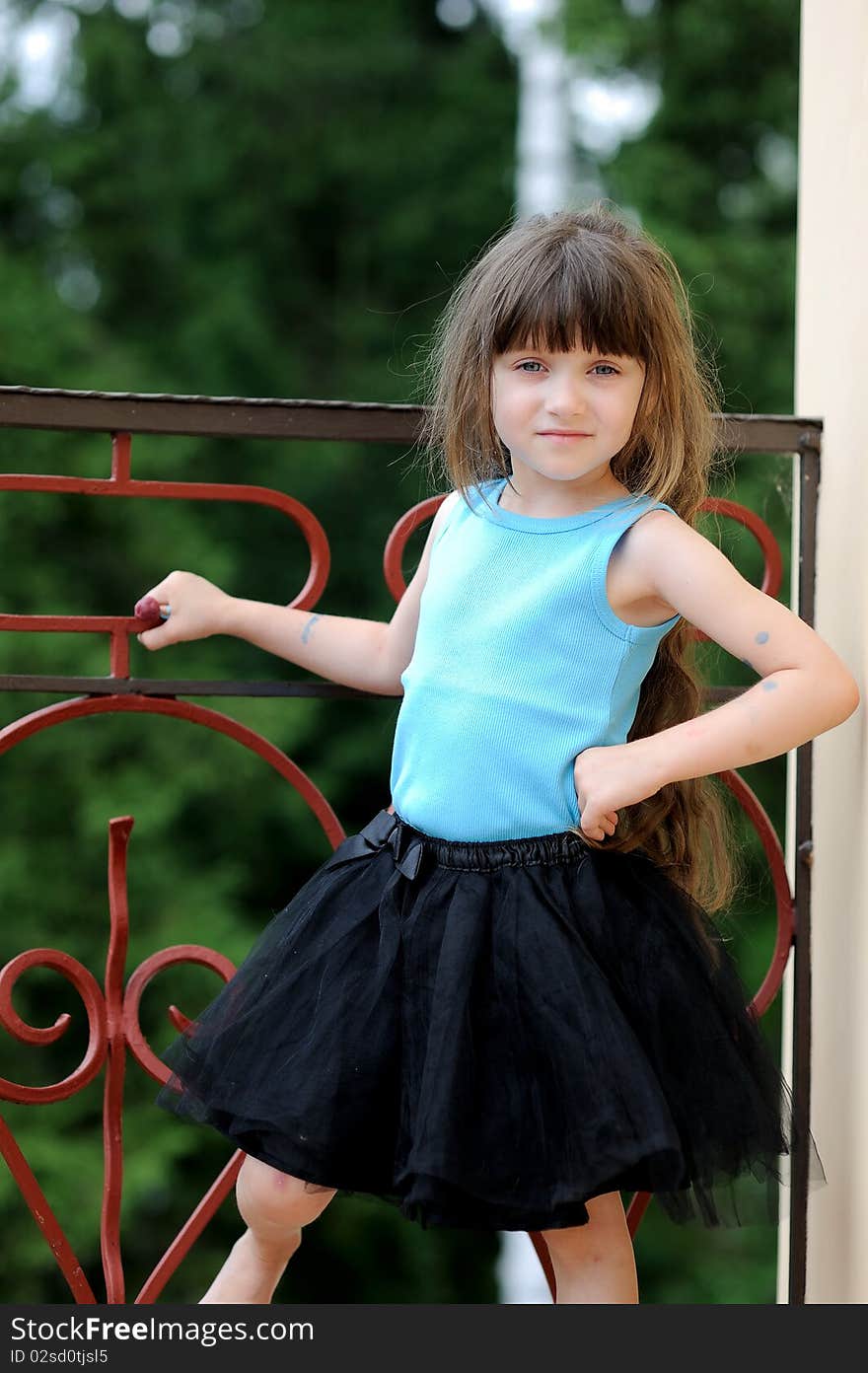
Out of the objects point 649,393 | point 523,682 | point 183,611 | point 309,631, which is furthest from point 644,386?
point 183,611

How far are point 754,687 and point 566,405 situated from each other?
30 cm

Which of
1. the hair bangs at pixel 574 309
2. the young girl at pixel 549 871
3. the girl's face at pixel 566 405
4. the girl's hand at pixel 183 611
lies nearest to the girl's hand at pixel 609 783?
the young girl at pixel 549 871

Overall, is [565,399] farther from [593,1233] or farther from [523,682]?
[593,1233]

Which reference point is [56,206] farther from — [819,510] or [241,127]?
[819,510]

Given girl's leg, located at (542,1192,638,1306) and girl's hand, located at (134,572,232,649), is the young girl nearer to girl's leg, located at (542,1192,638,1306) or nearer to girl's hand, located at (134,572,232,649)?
girl's leg, located at (542,1192,638,1306)

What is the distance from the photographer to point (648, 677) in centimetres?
146

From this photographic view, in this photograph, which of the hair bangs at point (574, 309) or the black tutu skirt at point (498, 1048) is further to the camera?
the hair bangs at point (574, 309)

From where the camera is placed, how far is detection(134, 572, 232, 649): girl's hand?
1.56 metres

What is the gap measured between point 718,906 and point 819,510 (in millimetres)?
472

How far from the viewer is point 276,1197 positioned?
1318mm

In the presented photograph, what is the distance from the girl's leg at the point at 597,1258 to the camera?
128cm

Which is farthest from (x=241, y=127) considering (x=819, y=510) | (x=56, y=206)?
(x=819, y=510)

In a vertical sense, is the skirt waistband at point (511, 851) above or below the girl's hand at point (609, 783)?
below

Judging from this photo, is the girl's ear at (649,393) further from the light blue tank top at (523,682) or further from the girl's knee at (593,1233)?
the girl's knee at (593,1233)
